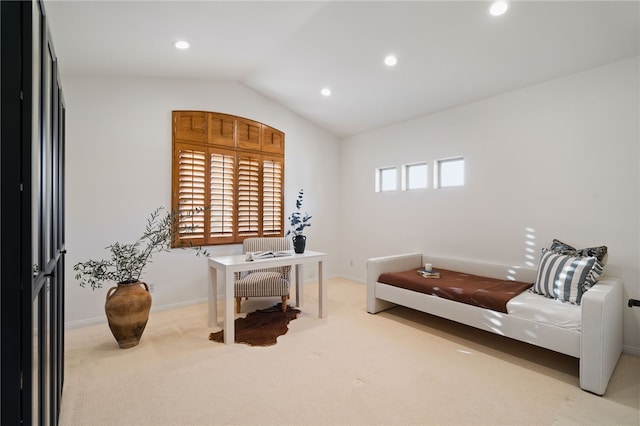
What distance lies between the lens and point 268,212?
4.85 metres

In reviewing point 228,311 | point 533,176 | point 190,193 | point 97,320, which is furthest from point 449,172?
point 97,320

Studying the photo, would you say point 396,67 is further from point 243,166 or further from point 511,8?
point 243,166

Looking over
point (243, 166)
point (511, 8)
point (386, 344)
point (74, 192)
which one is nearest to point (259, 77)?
point (243, 166)

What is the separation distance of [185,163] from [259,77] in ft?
4.96

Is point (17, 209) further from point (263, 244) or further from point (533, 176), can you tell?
point (533, 176)

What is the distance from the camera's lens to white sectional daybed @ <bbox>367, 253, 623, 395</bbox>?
86.3 inches

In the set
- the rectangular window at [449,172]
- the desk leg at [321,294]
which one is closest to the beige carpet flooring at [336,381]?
the desk leg at [321,294]

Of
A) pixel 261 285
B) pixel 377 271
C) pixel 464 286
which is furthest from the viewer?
pixel 377 271

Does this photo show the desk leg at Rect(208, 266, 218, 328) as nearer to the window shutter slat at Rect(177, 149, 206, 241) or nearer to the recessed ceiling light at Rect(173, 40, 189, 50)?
the window shutter slat at Rect(177, 149, 206, 241)

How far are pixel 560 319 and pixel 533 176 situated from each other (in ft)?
5.35

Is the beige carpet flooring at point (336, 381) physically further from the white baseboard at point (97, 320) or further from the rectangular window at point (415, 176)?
the rectangular window at point (415, 176)

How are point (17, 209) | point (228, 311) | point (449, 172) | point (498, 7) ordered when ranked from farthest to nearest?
point (449, 172) < point (228, 311) < point (498, 7) < point (17, 209)

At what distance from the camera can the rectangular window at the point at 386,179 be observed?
5.02 m

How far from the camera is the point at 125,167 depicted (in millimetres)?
3691
